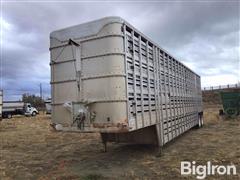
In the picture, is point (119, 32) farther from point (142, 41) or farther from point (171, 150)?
point (171, 150)

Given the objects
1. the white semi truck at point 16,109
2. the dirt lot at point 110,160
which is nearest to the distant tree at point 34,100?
the white semi truck at point 16,109

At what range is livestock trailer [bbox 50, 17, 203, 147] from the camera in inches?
251

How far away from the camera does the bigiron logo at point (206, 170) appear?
21.9ft

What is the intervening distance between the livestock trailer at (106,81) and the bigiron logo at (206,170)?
136 cm

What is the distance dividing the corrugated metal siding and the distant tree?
192ft

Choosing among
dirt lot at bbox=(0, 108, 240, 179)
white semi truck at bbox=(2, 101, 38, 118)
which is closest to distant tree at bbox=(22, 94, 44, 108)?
white semi truck at bbox=(2, 101, 38, 118)

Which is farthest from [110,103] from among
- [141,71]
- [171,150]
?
[171,150]

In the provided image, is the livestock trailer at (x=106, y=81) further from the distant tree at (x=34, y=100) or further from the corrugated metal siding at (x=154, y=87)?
the distant tree at (x=34, y=100)

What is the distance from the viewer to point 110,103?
6352mm

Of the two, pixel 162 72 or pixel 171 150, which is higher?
pixel 162 72

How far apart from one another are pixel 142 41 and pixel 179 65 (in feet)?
15.4

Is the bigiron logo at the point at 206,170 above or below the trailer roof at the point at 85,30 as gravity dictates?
below

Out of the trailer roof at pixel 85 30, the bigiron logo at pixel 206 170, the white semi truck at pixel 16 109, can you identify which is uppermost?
the trailer roof at pixel 85 30

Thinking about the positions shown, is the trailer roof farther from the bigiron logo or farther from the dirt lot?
the bigiron logo
